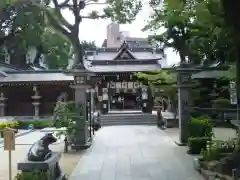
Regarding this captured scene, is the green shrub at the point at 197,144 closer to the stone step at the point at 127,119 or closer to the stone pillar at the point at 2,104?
the stone step at the point at 127,119

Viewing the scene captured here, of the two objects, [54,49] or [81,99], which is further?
[54,49]

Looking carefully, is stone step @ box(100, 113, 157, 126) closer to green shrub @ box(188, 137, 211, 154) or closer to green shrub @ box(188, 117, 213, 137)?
green shrub @ box(188, 117, 213, 137)

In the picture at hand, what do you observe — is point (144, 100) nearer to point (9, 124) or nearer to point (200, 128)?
point (9, 124)

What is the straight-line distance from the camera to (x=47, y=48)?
39.8 m

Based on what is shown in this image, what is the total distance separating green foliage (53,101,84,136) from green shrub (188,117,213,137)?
4720mm

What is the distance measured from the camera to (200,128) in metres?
13.9

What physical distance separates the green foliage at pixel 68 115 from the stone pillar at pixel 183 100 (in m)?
4.36

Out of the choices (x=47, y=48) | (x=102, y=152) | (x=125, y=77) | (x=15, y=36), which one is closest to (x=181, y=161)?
(x=102, y=152)

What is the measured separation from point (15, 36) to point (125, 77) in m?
11.5

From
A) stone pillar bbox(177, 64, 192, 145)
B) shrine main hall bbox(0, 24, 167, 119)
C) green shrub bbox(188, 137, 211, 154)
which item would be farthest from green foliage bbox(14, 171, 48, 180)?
shrine main hall bbox(0, 24, 167, 119)

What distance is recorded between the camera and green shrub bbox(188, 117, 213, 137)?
13844 millimetres

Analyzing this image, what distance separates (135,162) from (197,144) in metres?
2.66

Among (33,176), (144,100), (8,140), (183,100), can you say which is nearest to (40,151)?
(33,176)

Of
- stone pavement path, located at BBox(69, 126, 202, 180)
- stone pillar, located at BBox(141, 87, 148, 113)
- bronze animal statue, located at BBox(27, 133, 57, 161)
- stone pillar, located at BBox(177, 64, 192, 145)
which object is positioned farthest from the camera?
stone pillar, located at BBox(141, 87, 148, 113)
